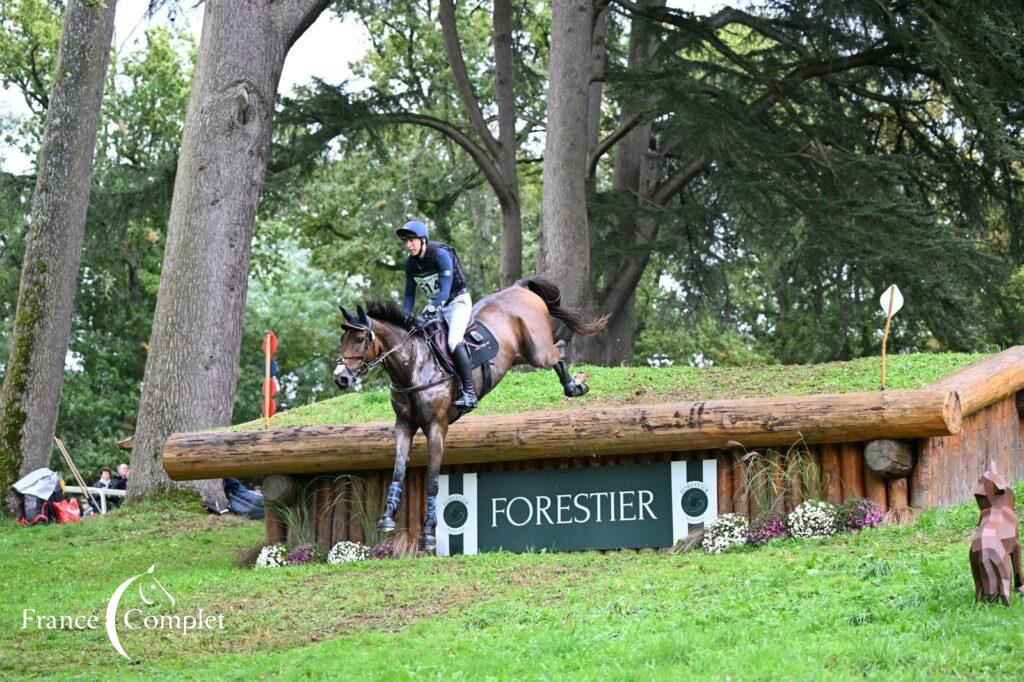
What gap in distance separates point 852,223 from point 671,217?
4.69 m

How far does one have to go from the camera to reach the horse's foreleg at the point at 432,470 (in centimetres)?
1195

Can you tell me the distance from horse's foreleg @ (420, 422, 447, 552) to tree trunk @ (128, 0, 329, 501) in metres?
6.50

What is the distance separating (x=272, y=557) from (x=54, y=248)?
8994mm

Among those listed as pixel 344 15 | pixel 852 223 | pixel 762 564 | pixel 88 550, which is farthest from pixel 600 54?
pixel 762 564

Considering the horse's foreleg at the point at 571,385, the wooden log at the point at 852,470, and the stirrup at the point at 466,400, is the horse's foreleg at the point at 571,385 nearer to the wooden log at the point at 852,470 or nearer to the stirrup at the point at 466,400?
the stirrup at the point at 466,400

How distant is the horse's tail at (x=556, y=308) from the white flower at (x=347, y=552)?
3.15 m

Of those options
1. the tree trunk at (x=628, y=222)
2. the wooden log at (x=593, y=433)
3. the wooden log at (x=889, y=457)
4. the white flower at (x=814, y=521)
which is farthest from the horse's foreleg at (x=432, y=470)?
the tree trunk at (x=628, y=222)

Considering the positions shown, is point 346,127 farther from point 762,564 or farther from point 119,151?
point 119,151

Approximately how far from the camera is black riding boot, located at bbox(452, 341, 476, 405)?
11852 millimetres

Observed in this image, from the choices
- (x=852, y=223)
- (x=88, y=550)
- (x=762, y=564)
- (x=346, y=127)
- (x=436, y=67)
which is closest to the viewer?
(x=762, y=564)

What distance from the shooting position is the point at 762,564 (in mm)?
10773

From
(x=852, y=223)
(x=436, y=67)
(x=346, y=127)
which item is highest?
(x=436, y=67)

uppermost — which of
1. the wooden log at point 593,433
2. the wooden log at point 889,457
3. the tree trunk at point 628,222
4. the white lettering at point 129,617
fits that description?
the tree trunk at point 628,222

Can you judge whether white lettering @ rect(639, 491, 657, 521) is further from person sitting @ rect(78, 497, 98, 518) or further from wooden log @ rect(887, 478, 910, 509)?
person sitting @ rect(78, 497, 98, 518)
